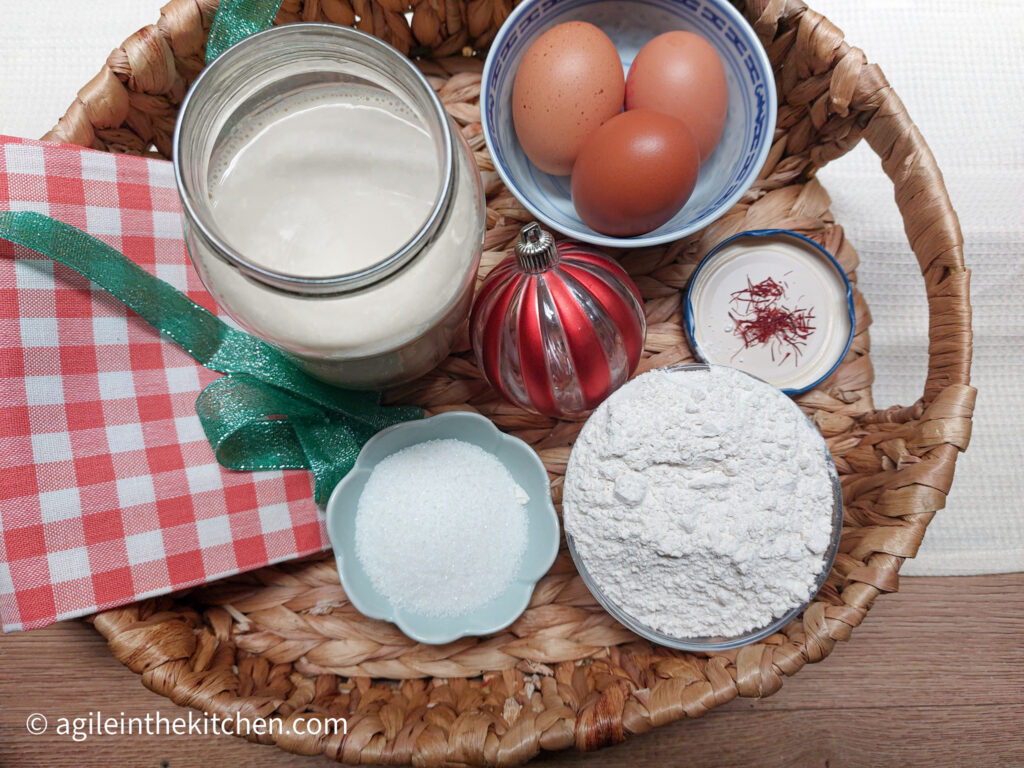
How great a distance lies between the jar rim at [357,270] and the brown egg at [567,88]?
0.19 m

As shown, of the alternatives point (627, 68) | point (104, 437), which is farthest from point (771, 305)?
point (104, 437)

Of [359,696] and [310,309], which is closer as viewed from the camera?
[310,309]

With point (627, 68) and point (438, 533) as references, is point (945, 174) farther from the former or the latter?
point (438, 533)

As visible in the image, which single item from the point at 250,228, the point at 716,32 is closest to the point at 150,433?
the point at 250,228

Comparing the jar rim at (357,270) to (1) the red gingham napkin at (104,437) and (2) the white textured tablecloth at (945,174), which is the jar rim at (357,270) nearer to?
(1) the red gingham napkin at (104,437)

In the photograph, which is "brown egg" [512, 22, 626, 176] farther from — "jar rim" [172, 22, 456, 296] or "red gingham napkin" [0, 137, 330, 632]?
"red gingham napkin" [0, 137, 330, 632]

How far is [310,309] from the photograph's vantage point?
1.71ft

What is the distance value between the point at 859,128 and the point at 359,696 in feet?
2.48

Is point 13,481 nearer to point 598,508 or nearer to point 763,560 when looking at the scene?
point 598,508

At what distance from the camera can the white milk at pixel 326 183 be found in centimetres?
55

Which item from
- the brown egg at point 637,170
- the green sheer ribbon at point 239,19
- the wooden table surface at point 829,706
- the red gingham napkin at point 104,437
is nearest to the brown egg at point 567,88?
the brown egg at point 637,170

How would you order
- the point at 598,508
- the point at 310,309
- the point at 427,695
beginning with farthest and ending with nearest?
the point at 427,695 → the point at 598,508 → the point at 310,309

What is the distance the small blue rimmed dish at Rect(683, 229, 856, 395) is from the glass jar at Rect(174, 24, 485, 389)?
29 centimetres

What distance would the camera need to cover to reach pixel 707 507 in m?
0.61
